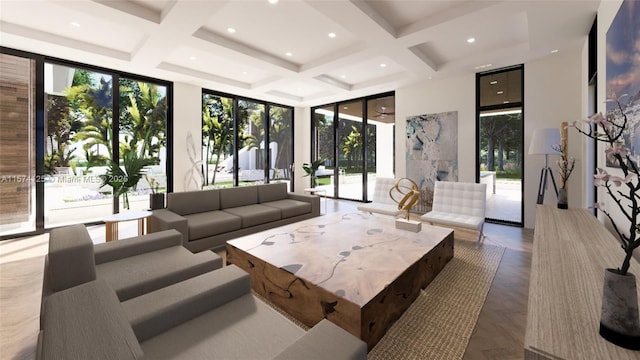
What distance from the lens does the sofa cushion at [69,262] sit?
1.43 m

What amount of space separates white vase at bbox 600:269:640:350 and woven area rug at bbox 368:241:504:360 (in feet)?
3.48

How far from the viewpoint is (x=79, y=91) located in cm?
470

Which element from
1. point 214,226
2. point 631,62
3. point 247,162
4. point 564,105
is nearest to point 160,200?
point 214,226

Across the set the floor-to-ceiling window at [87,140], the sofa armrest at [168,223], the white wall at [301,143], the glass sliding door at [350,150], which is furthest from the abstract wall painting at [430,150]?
the floor-to-ceiling window at [87,140]

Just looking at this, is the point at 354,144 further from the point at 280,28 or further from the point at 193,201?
the point at 193,201

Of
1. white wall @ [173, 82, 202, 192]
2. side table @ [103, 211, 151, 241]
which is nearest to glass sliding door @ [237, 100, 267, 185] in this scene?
white wall @ [173, 82, 202, 192]

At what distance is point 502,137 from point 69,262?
19.9 ft

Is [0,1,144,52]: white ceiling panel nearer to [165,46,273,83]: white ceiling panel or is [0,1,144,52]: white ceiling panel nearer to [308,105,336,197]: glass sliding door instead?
[165,46,273,83]: white ceiling panel

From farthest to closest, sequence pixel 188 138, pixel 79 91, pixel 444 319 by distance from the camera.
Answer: pixel 188 138, pixel 79 91, pixel 444 319

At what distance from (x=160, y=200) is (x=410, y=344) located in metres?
3.62

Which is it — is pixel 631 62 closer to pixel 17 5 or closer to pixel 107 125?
pixel 17 5

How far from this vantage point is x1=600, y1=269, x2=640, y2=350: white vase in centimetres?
81

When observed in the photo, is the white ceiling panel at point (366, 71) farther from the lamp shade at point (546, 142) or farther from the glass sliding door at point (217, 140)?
the glass sliding door at point (217, 140)

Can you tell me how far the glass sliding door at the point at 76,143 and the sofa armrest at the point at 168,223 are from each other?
2434 mm
